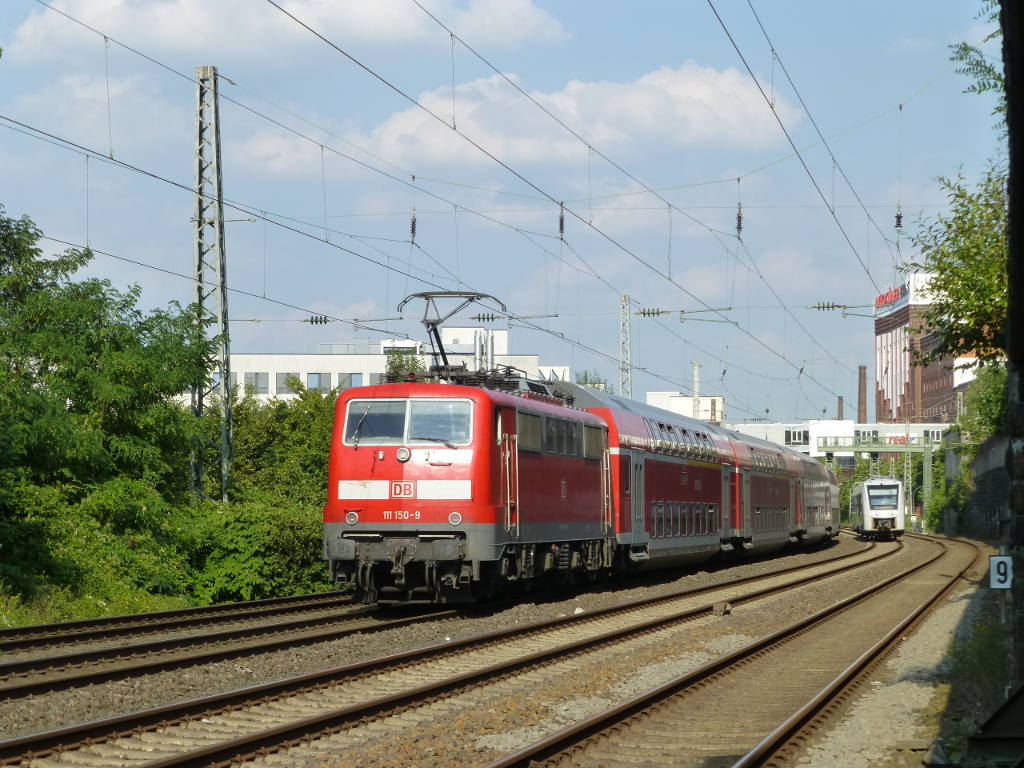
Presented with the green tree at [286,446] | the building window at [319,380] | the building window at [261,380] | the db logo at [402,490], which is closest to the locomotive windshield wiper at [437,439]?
the db logo at [402,490]

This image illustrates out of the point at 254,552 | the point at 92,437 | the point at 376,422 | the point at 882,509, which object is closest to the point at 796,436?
the point at 882,509

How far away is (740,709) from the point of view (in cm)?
1172

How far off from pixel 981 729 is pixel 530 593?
16.4 meters

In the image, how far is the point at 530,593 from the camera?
23375 millimetres

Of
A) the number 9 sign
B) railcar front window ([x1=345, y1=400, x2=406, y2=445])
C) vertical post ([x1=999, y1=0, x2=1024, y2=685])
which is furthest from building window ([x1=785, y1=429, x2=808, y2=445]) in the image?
the number 9 sign

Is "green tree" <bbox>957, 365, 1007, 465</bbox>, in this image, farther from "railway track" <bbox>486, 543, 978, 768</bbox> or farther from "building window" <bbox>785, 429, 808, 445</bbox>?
"building window" <bbox>785, 429, 808, 445</bbox>

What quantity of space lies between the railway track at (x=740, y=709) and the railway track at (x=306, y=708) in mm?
1760

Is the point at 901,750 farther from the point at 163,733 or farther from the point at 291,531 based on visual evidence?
the point at 291,531

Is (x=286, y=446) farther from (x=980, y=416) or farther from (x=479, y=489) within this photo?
(x=980, y=416)

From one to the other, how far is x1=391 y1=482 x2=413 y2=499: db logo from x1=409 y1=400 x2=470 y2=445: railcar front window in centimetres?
70

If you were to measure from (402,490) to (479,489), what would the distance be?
115 cm

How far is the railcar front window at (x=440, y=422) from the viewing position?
61.0 ft

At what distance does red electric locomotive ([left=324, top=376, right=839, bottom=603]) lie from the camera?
59.9 feet

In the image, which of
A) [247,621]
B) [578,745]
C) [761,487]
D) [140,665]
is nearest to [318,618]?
[247,621]
